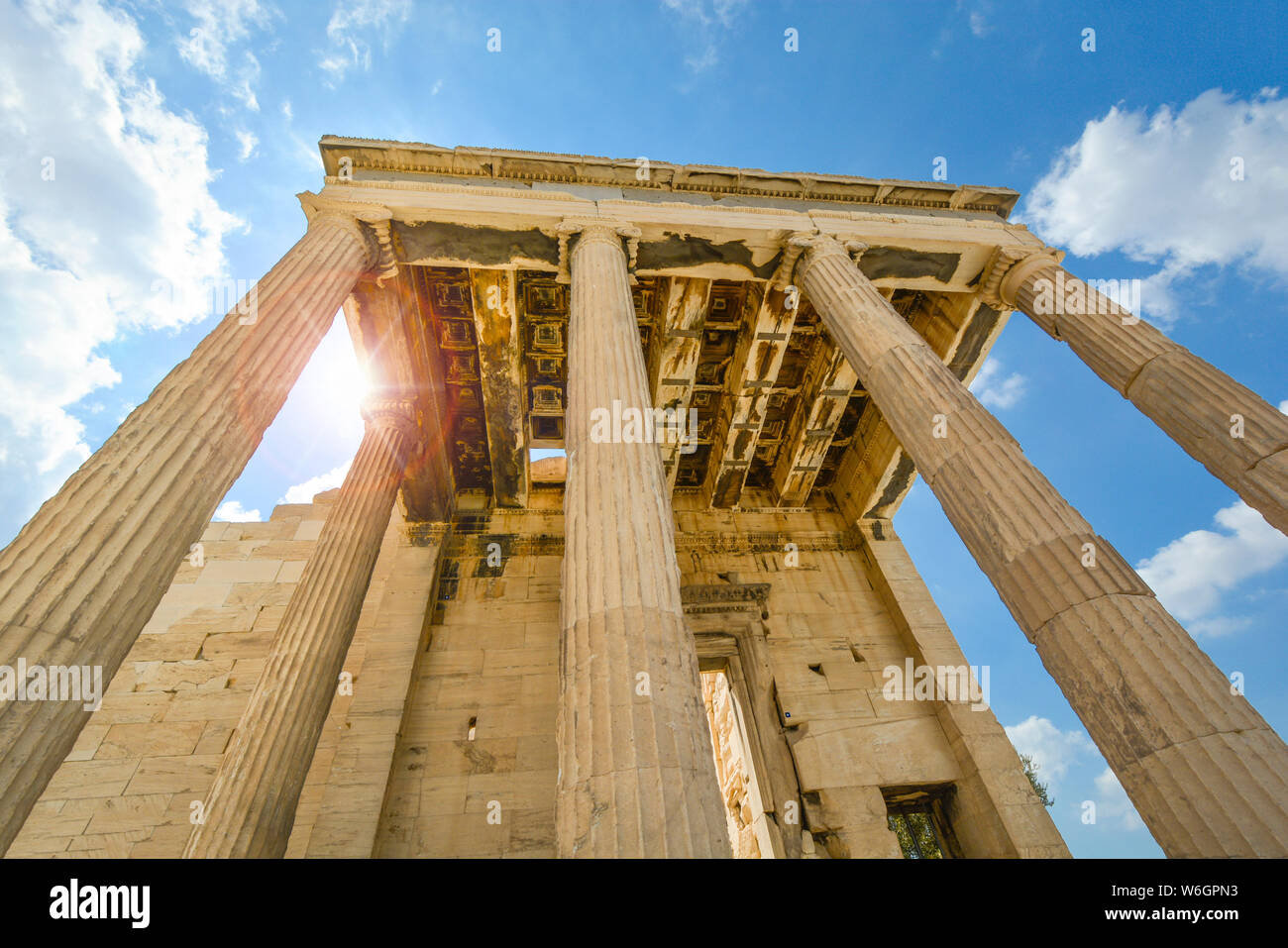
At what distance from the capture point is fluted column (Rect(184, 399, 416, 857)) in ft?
25.3

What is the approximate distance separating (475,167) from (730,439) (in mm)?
7577

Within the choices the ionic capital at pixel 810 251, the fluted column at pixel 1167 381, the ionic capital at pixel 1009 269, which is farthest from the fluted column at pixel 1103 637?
the ionic capital at pixel 1009 269

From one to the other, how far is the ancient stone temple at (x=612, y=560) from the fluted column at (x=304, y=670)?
6 cm

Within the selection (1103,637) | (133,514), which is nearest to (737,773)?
(1103,637)

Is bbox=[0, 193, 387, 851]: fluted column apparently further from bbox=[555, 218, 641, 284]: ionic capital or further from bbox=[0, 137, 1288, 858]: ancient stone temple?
bbox=[555, 218, 641, 284]: ionic capital

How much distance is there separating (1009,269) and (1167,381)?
3.75 meters

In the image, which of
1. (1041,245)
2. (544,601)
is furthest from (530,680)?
(1041,245)

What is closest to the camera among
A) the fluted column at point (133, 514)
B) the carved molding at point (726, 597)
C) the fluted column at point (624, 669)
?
the fluted column at point (624, 669)

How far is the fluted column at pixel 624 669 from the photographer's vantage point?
13.4 feet

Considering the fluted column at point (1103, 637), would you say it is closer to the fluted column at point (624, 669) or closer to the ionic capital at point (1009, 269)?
the fluted column at point (624, 669)

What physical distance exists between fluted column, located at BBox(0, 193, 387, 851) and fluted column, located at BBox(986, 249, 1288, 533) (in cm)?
1154

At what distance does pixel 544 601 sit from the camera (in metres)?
13.4

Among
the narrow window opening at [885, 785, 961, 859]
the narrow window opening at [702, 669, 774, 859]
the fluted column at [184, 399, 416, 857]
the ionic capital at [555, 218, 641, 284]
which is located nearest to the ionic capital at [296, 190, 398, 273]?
the ionic capital at [555, 218, 641, 284]
